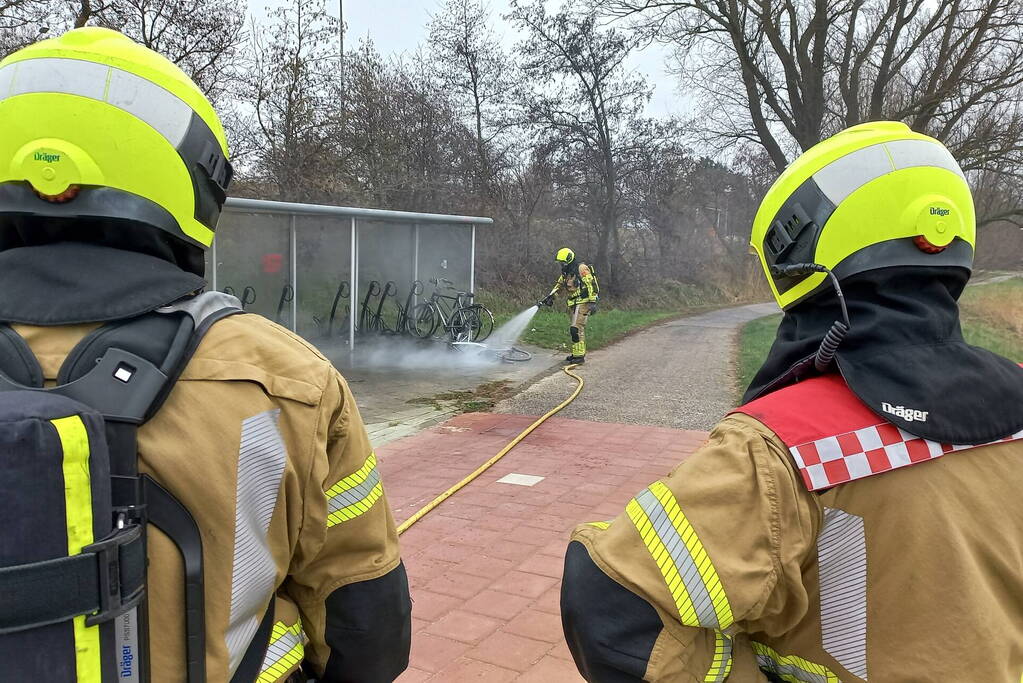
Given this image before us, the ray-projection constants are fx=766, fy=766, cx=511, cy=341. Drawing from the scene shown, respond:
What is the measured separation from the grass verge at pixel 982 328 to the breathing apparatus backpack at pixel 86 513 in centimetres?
944

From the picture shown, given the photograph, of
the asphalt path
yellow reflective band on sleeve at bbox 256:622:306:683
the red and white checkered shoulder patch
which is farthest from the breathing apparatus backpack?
the asphalt path

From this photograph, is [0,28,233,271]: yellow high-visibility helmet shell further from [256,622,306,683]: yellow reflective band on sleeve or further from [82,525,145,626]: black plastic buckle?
[256,622,306,683]: yellow reflective band on sleeve

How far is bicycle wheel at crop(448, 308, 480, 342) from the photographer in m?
13.3

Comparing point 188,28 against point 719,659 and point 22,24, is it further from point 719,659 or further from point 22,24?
point 719,659

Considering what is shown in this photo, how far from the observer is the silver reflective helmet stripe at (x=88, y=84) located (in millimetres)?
1281

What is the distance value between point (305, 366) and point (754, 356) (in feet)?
44.3

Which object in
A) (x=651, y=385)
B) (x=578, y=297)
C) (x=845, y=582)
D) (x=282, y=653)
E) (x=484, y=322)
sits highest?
(x=578, y=297)

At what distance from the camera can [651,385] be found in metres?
11.2

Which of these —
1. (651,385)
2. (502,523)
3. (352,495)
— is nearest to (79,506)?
(352,495)

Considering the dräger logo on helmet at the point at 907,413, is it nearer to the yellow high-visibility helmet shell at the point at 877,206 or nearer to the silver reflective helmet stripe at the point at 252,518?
the yellow high-visibility helmet shell at the point at 877,206

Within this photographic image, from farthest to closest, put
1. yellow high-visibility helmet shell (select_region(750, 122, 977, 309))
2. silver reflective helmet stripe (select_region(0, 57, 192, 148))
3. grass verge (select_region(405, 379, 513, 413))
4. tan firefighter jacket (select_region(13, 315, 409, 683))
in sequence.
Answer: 1. grass verge (select_region(405, 379, 513, 413))
2. yellow high-visibility helmet shell (select_region(750, 122, 977, 309))
3. silver reflective helmet stripe (select_region(0, 57, 192, 148))
4. tan firefighter jacket (select_region(13, 315, 409, 683))

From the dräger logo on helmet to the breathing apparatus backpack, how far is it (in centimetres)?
113

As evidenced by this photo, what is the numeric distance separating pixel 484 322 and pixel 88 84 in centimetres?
1595

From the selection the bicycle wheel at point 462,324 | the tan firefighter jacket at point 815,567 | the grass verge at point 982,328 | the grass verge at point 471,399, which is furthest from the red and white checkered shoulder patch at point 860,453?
the bicycle wheel at point 462,324
